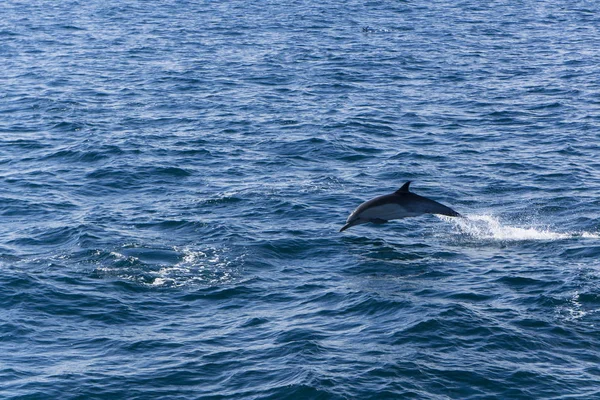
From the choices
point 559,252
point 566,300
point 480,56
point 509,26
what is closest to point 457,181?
point 559,252

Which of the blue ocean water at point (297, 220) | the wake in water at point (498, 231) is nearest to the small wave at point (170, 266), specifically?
the blue ocean water at point (297, 220)

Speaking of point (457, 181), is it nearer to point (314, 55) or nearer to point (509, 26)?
point (314, 55)

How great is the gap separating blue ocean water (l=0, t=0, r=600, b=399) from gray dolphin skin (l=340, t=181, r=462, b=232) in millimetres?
1178

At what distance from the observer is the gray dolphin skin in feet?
118

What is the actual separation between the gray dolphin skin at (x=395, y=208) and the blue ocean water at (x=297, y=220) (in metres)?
1.18

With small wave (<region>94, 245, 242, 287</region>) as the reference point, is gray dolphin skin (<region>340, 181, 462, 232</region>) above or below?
above

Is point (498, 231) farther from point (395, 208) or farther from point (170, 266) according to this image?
point (170, 266)

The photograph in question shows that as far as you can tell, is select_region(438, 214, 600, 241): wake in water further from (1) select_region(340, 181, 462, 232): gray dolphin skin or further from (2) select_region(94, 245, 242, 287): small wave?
(2) select_region(94, 245, 242, 287): small wave

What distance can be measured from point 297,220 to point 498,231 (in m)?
7.62

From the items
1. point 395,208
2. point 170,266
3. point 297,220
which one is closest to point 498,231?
point 395,208

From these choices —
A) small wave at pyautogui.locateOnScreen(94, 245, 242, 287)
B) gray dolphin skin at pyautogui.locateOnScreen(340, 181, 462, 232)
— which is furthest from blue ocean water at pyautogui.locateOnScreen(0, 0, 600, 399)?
gray dolphin skin at pyautogui.locateOnScreen(340, 181, 462, 232)

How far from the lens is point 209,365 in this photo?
2759cm

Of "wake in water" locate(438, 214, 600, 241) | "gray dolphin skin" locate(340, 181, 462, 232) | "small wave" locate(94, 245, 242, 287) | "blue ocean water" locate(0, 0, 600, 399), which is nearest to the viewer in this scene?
"blue ocean water" locate(0, 0, 600, 399)

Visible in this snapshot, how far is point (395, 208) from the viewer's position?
36031 millimetres
